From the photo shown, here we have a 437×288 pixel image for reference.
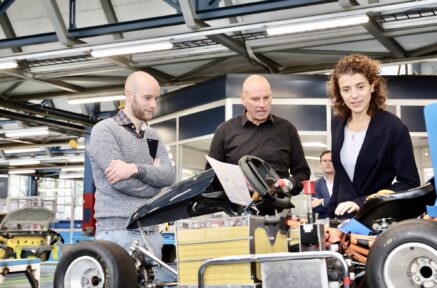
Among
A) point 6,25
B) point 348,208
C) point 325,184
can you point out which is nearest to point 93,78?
point 6,25

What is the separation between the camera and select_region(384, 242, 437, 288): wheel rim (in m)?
1.80

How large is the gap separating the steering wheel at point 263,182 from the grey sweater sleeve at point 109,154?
1.89 ft

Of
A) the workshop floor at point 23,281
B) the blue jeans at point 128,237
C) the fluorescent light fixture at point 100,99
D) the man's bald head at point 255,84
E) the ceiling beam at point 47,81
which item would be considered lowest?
the workshop floor at point 23,281

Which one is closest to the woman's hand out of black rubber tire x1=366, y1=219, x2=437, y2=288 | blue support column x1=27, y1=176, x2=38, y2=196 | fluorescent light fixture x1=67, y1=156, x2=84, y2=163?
black rubber tire x1=366, y1=219, x2=437, y2=288

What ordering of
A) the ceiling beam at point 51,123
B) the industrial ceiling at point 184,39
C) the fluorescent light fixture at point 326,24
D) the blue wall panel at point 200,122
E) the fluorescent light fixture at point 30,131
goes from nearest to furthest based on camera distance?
the fluorescent light fixture at point 326,24 < the industrial ceiling at point 184,39 < the blue wall panel at point 200,122 < the ceiling beam at point 51,123 < the fluorescent light fixture at point 30,131

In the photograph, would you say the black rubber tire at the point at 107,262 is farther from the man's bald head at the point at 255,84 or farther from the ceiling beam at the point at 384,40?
the ceiling beam at the point at 384,40

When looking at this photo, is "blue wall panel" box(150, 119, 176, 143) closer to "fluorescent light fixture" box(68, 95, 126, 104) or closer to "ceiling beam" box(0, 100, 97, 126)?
"fluorescent light fixture" box(68, 95, 126, 104)

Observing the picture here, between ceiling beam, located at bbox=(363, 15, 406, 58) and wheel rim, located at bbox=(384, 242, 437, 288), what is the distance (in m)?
6.72

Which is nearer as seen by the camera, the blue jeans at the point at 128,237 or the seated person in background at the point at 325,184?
the blue jeans at the point at 128,237

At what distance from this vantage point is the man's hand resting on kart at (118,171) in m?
2.61

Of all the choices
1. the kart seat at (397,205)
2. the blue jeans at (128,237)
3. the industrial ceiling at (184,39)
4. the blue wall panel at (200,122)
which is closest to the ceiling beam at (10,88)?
the industrial ceiling at (184,39)

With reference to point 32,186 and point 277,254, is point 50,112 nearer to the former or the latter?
point 277,254

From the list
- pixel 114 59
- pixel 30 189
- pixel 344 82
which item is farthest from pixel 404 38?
pixel 30 189

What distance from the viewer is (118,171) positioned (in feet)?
8.56
